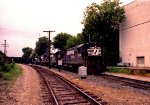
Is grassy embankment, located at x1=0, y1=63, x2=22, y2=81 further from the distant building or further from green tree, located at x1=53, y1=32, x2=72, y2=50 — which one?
green tree, located at x1=53, y1=32, x2=72, y2=50

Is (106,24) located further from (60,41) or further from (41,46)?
(41,46)

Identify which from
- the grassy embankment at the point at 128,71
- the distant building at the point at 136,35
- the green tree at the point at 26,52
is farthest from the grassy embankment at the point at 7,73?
the green tree at the point at 26,52

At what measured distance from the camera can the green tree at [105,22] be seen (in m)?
53.1

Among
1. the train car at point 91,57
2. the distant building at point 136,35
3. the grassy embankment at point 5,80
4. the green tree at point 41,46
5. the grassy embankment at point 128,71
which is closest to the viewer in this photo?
→ the grassy embankment at point 5,80

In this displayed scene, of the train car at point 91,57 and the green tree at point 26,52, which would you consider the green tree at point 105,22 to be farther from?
the green tree at point 26,52

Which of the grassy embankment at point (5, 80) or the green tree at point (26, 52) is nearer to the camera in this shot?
the grassy embankment at point (5, 80)

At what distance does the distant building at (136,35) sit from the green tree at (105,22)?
9.07 ft

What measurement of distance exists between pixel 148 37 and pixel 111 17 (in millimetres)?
13710

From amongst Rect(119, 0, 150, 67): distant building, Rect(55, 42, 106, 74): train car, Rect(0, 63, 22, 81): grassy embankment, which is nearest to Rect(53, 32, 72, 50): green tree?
Rect(119, 0, 150, 67): distant building

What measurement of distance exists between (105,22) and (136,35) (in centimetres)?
1013

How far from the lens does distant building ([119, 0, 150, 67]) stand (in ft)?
139

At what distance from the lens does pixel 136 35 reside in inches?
1773

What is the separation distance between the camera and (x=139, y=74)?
32.8 meters

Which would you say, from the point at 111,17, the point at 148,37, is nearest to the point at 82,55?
the point at 148,37
